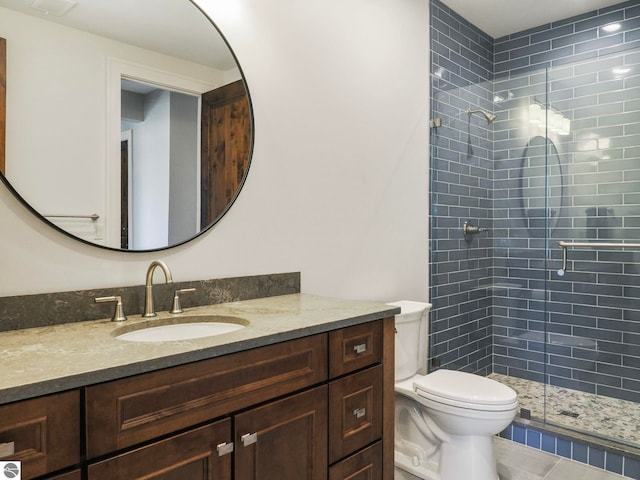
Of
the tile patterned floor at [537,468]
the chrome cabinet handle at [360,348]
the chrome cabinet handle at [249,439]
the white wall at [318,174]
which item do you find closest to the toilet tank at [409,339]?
the white wall at [318,174]

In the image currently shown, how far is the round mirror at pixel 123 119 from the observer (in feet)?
4.36

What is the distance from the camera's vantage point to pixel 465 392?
6.63ft

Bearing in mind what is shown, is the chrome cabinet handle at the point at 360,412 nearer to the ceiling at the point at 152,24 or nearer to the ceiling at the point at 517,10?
the ceiling at the point at 152,24

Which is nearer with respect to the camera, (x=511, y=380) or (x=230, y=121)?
(x=230, y=121)

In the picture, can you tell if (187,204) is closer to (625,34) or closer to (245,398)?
(245,398)

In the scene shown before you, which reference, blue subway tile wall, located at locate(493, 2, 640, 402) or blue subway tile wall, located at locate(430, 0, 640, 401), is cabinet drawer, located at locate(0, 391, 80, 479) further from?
blue subway tile wall, located at locate(493, 2, 640, 402)

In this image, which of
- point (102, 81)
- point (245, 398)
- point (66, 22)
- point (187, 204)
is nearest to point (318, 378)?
point (245, 398)

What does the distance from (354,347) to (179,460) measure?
644mm

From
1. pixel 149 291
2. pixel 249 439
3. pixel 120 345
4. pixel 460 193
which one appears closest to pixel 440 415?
pixel 249 439

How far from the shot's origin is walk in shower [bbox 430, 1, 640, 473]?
2846 millimetres

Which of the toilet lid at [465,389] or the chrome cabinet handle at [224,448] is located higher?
the chrome cabinet handle at [224,448]

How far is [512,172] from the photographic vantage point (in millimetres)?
3334

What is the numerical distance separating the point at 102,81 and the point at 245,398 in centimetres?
110

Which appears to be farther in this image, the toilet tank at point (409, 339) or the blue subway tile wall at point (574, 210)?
the blue subway tile wall at point (574, 210)
